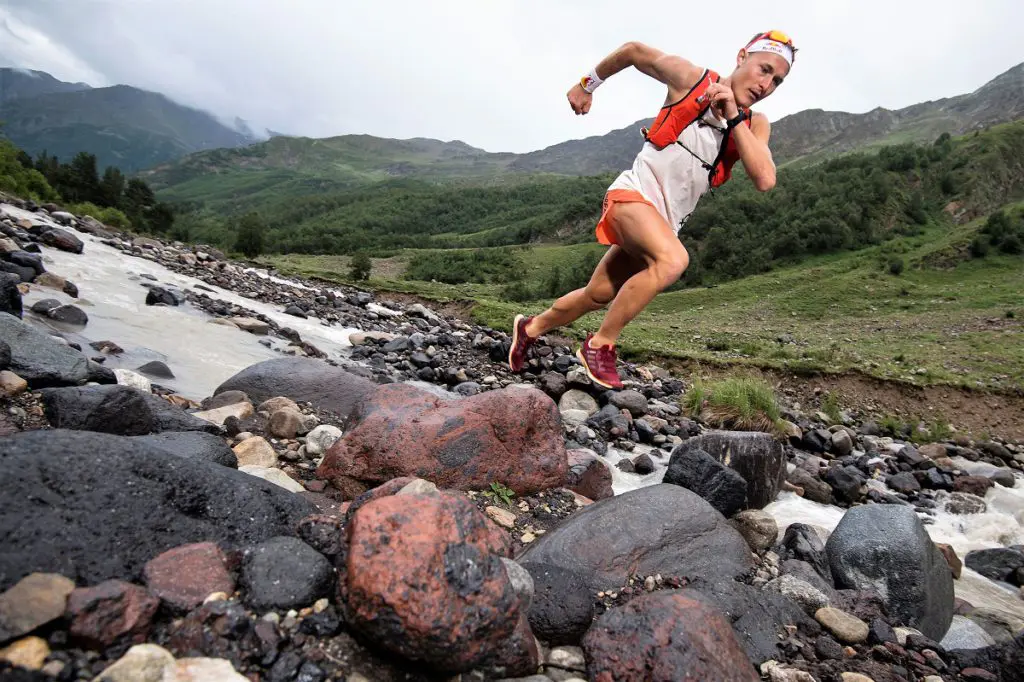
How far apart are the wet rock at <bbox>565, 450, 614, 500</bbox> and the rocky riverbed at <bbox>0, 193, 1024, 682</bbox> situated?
25 mm

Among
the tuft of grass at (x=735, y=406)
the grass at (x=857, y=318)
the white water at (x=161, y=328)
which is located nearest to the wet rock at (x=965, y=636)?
the tuft of grass at (x=735, y=406)

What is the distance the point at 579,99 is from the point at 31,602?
4252mm

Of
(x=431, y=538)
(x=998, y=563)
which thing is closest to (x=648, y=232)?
(x=431, y=538)

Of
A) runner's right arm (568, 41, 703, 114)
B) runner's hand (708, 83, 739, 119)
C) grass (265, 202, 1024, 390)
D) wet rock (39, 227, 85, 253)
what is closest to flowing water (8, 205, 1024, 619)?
wet rock (39, 227, 85, 253)

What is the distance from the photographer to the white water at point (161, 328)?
6.07 m

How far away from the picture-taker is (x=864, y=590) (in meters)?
3.30

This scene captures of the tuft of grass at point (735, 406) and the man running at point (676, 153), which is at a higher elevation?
the man running at point (676, 153)

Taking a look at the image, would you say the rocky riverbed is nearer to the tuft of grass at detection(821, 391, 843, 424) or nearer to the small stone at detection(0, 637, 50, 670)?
the small stone at detection(0, 637, 50, 670)

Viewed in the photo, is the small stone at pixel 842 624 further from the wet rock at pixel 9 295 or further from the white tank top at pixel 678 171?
the wet rock at pixel 9 295

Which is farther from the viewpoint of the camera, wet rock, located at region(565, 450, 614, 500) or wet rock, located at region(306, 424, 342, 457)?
wet rock, located at region(565, 450, 614, 500)

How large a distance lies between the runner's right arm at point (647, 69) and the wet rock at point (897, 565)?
310cm

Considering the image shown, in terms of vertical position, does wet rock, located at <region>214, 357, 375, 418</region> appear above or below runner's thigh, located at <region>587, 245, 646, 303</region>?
below

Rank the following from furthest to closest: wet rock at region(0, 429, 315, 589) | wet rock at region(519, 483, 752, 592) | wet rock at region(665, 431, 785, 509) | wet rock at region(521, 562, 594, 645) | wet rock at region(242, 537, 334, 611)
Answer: wet rock at region(665, 431, 785, 509) < wet rock at region(519, 483, 752, 592) < wet rock at region(521, 562, 594, 645) < wet rock at region(242, 537, 334, 611) < wet rock at region(0, 429, 315, 589)

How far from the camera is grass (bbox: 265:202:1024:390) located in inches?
490
